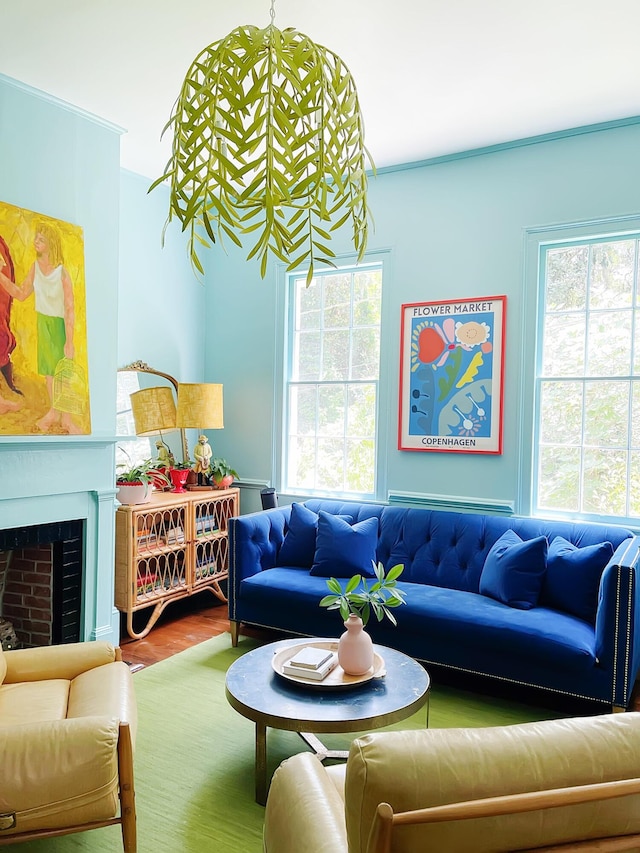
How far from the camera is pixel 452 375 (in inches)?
161

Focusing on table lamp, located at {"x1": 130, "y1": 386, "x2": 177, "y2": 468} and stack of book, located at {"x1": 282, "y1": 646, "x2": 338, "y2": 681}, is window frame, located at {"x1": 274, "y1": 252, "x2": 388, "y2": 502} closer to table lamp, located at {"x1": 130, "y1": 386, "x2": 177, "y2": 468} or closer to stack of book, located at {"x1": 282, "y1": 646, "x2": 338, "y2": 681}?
table lamp, located at {"x1": 130, "y1": 386, "x2": 177, "y2": 468}

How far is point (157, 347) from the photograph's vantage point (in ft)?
15.6

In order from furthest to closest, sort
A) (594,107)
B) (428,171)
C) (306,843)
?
1. (428,171)
2. (594,107)
3. (306,843)

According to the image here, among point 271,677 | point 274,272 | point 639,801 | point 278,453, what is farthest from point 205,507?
point 639,801

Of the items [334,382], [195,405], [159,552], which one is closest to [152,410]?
[195,405]

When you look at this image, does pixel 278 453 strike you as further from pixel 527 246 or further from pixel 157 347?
pixel 527 246

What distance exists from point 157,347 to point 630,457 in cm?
325

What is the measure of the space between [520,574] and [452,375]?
1.37m

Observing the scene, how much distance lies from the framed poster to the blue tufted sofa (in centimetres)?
52

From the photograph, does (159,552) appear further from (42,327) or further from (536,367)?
(536,367)

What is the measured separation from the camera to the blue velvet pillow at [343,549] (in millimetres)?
3775

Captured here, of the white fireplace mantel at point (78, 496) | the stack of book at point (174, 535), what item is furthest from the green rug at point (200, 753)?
the stack of book at point (174, 535)

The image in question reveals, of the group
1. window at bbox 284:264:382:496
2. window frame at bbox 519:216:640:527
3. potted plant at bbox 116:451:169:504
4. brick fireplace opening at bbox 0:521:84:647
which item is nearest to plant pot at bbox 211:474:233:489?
→ window at bbox 284:264:382:496

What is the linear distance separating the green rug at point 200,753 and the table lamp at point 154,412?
1495 mm
